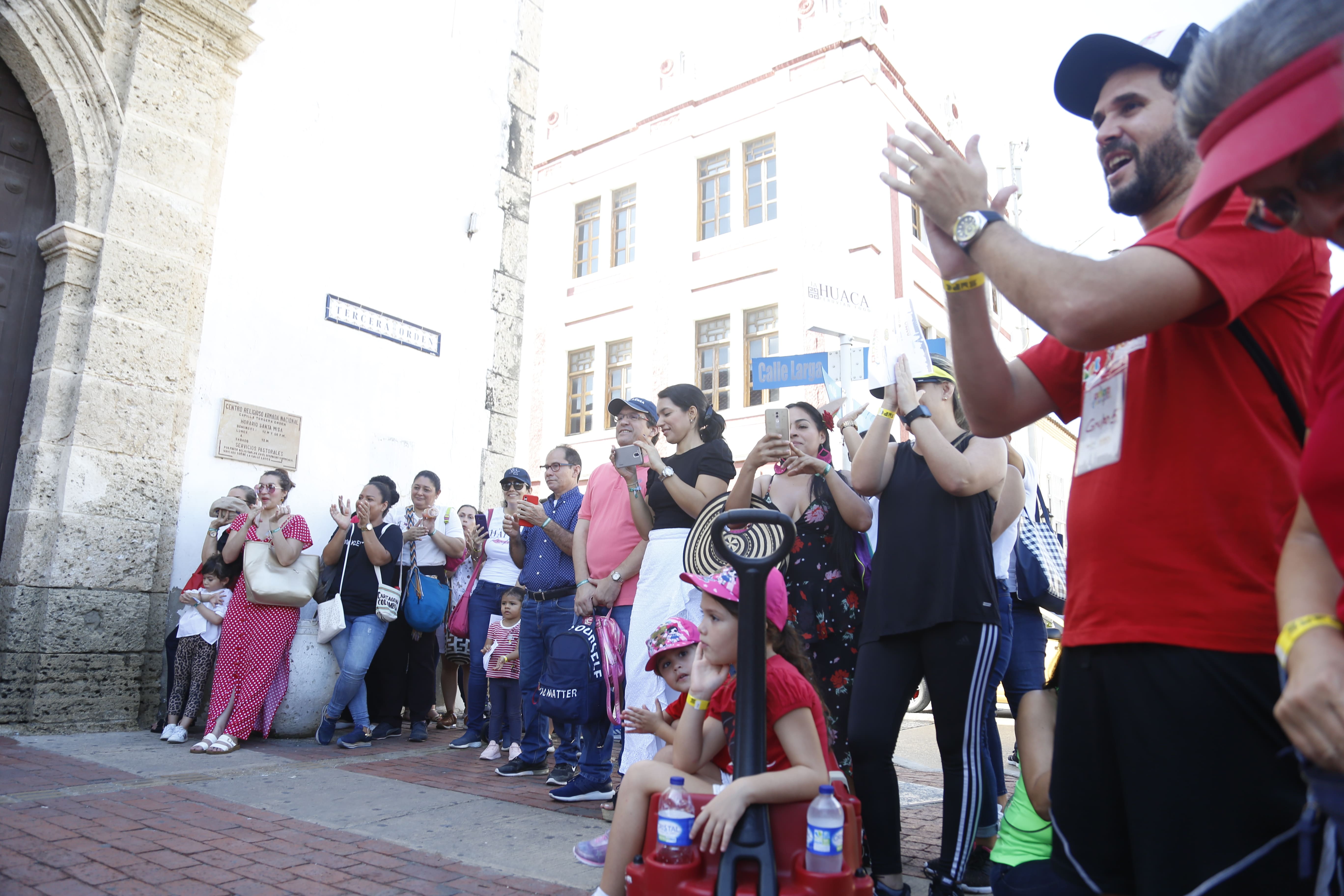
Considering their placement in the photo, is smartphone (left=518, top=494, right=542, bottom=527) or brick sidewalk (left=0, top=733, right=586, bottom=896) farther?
smartphone (left=518, top=494, right=542, bottom=527)

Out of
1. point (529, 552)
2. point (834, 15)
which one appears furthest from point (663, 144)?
point (529, 552)

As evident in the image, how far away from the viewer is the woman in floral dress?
3.57m

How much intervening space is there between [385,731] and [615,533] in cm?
307

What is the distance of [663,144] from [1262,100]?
64.3 feet

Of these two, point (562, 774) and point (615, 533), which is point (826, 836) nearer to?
point (615, 533)

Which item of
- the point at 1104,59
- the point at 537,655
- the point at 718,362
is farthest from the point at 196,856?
the point at 718,362

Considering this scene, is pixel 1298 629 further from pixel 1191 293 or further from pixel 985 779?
pixel 985 779

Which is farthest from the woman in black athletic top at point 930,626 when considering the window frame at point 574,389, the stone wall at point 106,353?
the window frame at point 574,389

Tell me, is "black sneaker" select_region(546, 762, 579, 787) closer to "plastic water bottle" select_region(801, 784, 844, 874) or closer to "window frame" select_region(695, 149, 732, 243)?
"plastic water bottle" select_region(801, 784, 844, 874)

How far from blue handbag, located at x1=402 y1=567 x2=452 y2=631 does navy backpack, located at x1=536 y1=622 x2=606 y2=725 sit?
2206mm

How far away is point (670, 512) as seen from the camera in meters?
4.21

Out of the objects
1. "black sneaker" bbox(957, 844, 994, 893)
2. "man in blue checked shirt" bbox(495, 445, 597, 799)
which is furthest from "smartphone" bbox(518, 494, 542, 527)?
"black sneaker" bbox(957, 844, 994, 893)

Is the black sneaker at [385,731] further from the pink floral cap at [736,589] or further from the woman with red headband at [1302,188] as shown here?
the woman with red headband at [1302,188]

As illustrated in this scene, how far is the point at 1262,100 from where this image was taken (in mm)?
896
